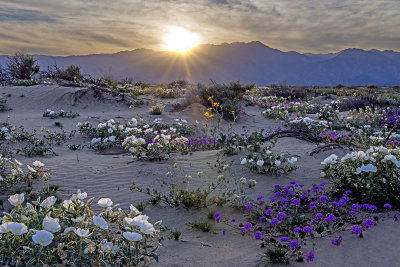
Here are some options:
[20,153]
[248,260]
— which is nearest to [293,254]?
[248,260]

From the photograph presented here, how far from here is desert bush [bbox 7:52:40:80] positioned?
1988 cm

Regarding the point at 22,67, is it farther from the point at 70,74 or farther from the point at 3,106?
the point at 3,106

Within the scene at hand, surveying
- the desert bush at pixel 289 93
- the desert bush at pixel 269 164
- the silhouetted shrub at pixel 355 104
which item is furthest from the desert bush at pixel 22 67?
the desert bush at pixel 269 164

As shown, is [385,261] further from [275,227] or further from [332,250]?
[275,227]

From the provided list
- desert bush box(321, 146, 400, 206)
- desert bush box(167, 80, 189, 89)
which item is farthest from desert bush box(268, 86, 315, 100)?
desert bush box(321, 146, 400, 206)

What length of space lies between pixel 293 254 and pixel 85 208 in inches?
74.8

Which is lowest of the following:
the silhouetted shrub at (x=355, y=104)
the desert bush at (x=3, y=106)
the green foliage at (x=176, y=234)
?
the green foliage at (x=176, y=234)

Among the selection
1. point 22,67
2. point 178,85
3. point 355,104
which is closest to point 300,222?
point 355,104

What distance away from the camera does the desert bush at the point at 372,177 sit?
158 inches

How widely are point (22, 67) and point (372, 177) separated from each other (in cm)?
2107

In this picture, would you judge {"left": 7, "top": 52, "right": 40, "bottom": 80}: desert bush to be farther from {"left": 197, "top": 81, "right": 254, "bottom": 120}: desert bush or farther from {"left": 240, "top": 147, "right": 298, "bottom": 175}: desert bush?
{"left": 240, "top": 147, "right": 298, "bottom": 175}: desert bush

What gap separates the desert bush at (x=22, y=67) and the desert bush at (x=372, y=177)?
20.3 meters

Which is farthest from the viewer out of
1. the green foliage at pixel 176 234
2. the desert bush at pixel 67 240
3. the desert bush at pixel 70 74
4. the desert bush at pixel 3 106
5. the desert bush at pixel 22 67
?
the desert bush at pixel 22 67

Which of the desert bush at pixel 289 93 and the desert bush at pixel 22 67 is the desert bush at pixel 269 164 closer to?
the desert bush at pixel 289 93
